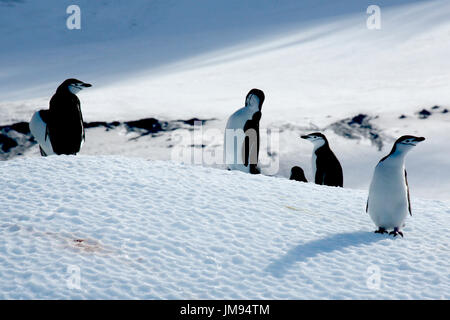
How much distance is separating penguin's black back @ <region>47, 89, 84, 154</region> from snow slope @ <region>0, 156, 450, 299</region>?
3.71 feet

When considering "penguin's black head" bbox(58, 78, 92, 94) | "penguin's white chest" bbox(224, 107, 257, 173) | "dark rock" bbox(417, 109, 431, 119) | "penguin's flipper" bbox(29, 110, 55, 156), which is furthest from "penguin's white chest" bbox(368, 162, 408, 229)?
"dark rock" bbox(417, 109, 431, 119)

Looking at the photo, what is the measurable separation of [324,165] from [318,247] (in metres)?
3.07

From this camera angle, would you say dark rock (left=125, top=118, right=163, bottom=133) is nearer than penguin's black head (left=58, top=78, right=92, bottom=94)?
No

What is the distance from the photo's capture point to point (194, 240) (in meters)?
3.06

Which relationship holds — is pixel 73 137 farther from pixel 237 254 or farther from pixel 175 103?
pixel 175 103

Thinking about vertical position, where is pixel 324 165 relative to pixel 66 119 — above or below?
below

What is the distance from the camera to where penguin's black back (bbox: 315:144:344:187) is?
6066 millimetres

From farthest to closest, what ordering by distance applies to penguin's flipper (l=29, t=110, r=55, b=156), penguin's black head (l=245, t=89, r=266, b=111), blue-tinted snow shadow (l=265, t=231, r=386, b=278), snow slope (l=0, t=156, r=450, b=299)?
1. penguin's flipper (l=29, t=110, r=55, b=156)
2. penguin's black head (l=245, t=89, r=266, b=111)
3. blue-tinted snow shadow (l=265, t=231, r=386, b=278)
4. snow slope (l=0, t=156, r=450, b=299)

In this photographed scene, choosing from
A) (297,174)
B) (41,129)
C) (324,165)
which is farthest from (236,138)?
(41,129)

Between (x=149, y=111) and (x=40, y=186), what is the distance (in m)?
8.88

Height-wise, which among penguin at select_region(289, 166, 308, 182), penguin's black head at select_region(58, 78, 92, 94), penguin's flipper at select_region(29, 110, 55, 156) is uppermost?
penguin's black head at select_region(58, 78, 92, 94)

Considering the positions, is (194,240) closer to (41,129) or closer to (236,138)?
(236,138)

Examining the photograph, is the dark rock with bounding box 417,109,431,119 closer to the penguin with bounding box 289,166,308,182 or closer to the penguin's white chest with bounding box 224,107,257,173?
the penguin with bounding box 289,166,308,182
